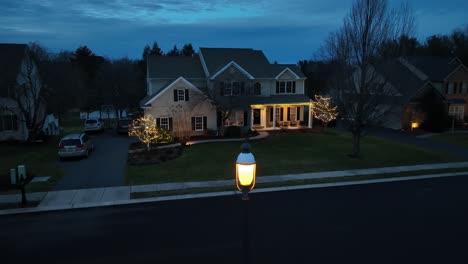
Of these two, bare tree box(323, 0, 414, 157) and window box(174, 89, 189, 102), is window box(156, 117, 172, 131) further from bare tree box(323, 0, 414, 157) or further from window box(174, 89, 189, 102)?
bare tree box(323, 0, 414, 157)

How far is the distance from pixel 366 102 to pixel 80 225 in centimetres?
1873

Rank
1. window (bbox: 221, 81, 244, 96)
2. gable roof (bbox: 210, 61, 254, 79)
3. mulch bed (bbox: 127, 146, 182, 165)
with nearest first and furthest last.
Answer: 1. mulch bed (bbox: 127, 146, 182, 165)
2. gable roof (bbox: 210, 61, 254, 79)
3. window (bbox: 221, 81, 244, 96)

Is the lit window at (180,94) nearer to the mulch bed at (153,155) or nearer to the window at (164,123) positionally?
the window at (164,123)

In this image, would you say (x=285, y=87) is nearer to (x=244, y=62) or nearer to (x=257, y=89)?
(x=257, y=89)

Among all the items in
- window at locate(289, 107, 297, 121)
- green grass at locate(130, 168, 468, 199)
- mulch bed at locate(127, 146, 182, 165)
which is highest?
window at locate(289, 107, 297, 121)

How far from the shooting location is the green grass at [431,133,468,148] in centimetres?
2917

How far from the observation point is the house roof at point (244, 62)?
35.5 meters

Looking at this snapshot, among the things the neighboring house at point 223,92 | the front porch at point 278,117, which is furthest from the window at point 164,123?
the front porch at point 278,117

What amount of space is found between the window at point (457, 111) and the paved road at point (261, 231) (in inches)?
1193

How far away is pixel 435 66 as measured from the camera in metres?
40.9

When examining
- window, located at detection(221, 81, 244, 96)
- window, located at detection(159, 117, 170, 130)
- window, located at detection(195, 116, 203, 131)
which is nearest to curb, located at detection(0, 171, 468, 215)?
window, located at detection(159, 117, 170, 130)

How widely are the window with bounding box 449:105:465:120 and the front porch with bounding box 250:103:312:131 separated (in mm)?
18600

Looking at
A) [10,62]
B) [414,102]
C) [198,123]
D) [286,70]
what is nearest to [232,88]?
[198,123]

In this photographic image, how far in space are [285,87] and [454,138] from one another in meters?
17.8
